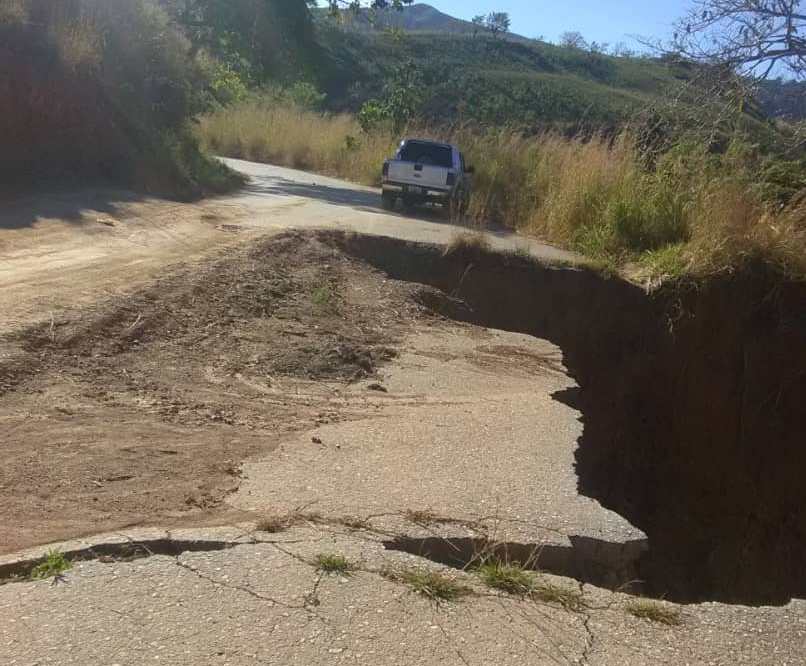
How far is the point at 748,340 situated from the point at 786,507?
2082 millimetres

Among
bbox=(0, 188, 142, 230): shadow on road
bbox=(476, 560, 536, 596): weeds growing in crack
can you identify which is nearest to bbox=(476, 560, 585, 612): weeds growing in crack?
bbox=(476, 560, 536, 596): weeds growing in crack

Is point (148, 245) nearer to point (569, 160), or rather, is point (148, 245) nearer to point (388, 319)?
point (388, 319)

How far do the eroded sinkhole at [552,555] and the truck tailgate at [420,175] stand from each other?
15669 mm

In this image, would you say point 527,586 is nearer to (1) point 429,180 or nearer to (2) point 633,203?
(2) point 633,203

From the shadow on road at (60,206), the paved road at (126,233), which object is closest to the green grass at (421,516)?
the paved road at (126,233)

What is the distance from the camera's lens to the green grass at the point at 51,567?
3988 mm

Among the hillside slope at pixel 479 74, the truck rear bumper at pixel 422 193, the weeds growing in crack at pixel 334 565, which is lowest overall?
the weeds growing in crack at pixel 334 565

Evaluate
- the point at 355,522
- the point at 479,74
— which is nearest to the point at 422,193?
the point at 355,522

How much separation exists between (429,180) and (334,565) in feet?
54.7

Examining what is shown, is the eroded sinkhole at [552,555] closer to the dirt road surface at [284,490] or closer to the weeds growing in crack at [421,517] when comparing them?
the dirt road surface at [284,490]

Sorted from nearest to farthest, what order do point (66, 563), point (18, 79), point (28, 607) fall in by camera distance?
1. point (28, 607)
2. point (66, 563)
3. point (18, 79)

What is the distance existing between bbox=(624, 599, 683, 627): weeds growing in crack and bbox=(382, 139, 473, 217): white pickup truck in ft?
51.7

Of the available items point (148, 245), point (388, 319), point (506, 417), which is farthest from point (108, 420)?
point (148, 245)

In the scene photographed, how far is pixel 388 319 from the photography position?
10641 mm
